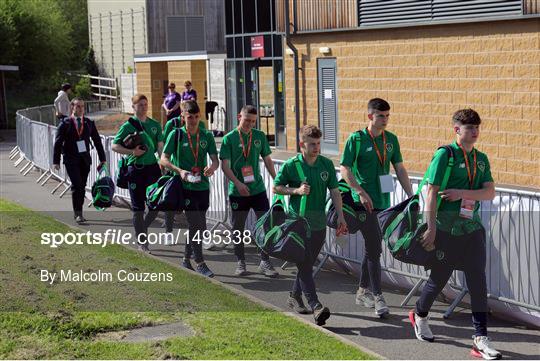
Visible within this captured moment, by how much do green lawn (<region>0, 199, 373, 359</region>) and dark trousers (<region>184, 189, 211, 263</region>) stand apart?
0.41m

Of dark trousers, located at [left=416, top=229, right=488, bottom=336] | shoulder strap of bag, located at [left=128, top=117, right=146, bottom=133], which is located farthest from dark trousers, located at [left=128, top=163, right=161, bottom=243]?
dark trousers, located at [left=416, top=229, right=488, bottom=336]

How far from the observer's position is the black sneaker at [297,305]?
33.0ft

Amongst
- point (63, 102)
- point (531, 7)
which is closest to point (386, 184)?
point (531, 7)

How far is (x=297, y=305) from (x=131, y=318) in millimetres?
1768

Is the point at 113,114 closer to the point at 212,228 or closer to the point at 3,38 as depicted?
the point at 3,38

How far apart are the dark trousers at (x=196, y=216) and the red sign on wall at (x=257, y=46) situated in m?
20.3

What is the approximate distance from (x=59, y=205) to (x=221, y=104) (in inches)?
819

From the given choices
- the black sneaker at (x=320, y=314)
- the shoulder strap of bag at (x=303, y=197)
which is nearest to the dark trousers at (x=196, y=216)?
the shoulder strap of bag at (x=303, y=197)

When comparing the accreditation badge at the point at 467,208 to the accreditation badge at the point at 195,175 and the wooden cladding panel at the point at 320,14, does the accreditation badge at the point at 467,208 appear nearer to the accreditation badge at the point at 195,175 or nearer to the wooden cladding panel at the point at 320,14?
the accreditation badge at the point at 195,175

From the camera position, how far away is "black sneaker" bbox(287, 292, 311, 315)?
1007 cm

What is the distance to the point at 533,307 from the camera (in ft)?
30.3

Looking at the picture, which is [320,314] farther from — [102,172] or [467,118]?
[102,172]

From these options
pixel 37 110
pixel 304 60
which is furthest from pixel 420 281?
pixel 37 110

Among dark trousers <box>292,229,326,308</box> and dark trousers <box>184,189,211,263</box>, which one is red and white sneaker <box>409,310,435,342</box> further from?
dark trousers <box>184,189,211,263</box>
